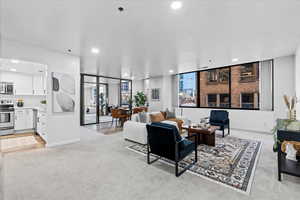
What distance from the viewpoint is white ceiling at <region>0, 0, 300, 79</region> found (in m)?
2.02

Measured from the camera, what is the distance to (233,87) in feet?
19.7

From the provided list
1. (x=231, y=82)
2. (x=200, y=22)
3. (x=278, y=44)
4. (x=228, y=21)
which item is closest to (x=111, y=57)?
(x=200, y=22)

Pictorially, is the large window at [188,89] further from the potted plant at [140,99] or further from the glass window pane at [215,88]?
the potted plant at [140,99]

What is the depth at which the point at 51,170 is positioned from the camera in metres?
2.49

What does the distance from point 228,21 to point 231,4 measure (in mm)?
492

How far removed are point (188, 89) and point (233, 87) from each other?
2.20 m

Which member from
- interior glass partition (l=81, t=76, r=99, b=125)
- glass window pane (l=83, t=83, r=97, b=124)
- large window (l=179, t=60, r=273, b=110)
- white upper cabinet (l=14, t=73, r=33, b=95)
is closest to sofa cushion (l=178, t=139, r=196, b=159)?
large window (l=179, t=60, r=273, b=110)

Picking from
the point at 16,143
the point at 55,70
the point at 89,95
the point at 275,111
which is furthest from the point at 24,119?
the point at 275,111

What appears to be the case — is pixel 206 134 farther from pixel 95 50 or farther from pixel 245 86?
pixel 95 50

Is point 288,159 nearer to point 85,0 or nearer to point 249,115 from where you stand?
point 249,115

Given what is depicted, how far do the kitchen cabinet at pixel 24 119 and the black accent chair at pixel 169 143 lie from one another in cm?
543

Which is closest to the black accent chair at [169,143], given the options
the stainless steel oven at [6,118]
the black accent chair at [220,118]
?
the black accent chair at [220,118]

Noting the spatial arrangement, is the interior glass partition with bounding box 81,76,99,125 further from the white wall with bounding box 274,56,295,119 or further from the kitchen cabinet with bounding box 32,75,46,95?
the white wall with bounding box 274,56,295,119

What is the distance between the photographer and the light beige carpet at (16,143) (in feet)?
11.9
